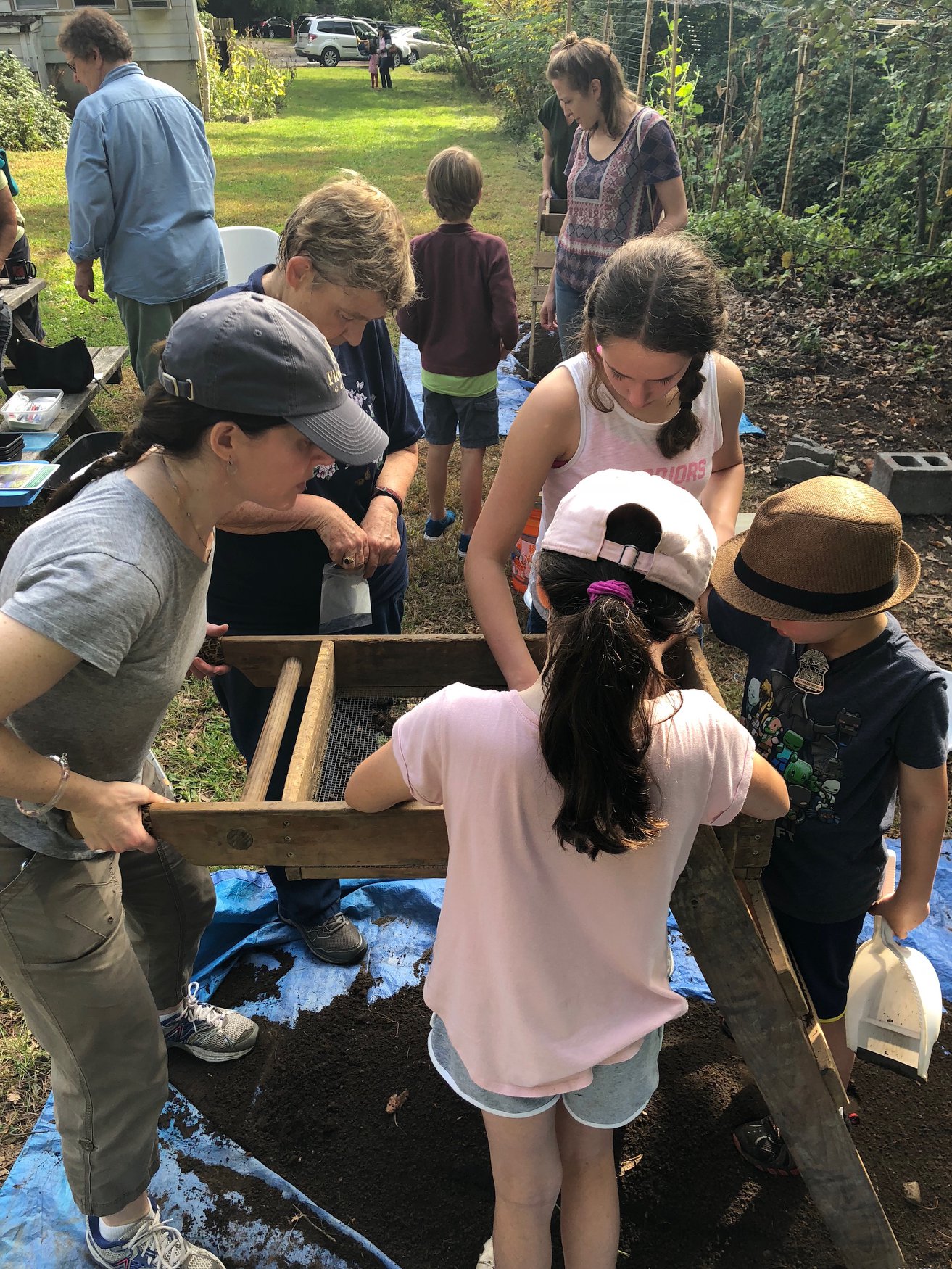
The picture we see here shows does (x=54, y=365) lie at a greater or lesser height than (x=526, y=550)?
greater

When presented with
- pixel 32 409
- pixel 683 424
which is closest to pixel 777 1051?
pixel 683 424

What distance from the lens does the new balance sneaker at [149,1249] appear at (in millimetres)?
1958

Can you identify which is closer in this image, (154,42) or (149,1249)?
(149,1249)

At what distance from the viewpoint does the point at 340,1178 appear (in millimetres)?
2219

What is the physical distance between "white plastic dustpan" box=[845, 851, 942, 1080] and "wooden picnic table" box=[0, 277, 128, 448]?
465 cm

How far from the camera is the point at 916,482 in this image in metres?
5.09

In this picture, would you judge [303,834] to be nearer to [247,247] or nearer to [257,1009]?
[257,1009]

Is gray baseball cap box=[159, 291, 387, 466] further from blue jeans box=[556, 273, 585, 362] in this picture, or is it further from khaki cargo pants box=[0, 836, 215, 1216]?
blue jeans box=[556, 273, 585, 362]

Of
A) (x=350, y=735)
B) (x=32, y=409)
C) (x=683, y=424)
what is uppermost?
(x=683, y=424)

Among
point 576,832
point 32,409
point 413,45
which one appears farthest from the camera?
point 413,45

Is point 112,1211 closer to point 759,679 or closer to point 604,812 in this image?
point 604,812

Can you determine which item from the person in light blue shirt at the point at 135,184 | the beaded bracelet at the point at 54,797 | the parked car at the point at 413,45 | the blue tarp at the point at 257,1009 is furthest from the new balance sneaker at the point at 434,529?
the parked car at the point at 413,45

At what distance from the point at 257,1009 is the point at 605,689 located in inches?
75.5

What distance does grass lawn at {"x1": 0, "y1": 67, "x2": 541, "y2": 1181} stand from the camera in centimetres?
349
